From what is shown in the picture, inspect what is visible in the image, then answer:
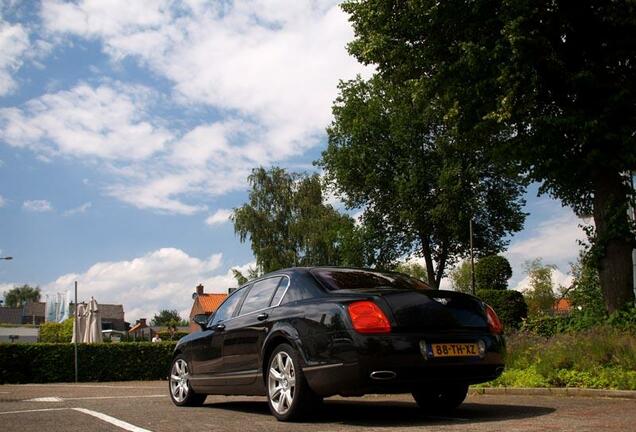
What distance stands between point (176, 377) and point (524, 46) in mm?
11264

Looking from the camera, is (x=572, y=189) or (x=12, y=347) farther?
(x=12, y=347)

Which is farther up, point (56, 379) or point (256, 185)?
point (256, 185)

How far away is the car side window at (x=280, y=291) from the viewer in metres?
6.97

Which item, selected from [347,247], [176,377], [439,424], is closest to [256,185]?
[347,247]

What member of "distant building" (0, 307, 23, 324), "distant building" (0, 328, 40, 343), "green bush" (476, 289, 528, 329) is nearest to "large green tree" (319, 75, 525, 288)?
"green bush" (476, 289, 528, 329)

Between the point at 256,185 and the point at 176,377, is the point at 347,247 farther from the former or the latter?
the point at 176,377

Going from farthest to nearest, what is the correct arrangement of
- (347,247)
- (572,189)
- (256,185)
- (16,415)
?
(256,185), (347,247), (572,189), (16,415)

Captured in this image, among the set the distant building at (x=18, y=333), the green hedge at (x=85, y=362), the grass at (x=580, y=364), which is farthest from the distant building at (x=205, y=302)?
the grass at (x=580, y=364)

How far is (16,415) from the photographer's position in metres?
7.79

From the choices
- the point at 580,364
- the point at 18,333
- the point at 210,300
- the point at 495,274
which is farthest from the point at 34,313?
the point at 580,364

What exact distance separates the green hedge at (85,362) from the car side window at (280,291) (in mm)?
16313

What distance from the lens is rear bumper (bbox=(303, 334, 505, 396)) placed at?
5.66 m

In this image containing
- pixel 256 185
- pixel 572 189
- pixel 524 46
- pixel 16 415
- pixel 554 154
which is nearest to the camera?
pixel 16 415

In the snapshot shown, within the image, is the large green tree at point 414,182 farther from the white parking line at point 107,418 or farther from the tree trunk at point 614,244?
the white parking line at point 107,418
